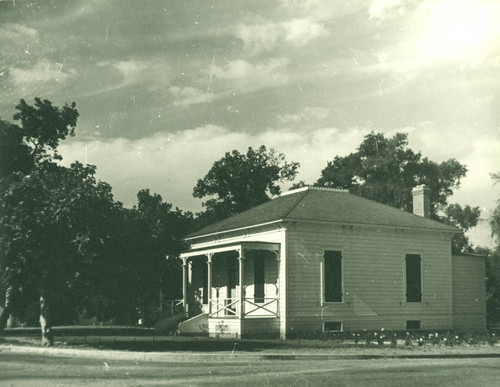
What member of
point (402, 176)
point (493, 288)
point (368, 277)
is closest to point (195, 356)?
point (368, 277)

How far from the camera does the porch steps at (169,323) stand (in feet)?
96.3

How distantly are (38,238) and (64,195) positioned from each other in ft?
4.72

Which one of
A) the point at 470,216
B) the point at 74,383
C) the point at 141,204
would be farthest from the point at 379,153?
→ the point at 74,383

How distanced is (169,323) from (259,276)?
5.63 metres

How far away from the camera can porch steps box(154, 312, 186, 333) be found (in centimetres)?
2934

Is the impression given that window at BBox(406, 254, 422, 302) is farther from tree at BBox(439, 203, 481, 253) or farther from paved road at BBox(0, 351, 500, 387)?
tree at BBox(439, 203, 481, 253)

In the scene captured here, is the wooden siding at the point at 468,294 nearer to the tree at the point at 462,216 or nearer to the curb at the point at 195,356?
the curb at the point at 195,356

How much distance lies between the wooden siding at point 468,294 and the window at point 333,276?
621 centimetres

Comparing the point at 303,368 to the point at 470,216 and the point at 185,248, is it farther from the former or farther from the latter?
the point at 470,216

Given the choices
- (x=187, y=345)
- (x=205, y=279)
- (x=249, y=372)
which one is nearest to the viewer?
(x=249, y=372)

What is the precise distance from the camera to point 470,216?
52.7 meters

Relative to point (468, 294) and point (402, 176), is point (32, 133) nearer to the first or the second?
point (468, 294)

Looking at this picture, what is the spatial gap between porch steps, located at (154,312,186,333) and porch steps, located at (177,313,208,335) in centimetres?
243

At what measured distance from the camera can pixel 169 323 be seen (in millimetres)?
29844
